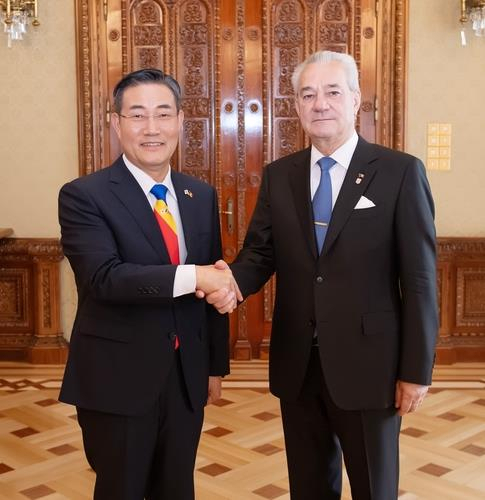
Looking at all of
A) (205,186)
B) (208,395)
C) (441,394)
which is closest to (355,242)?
(205,186)

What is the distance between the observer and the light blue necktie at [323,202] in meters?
2.17

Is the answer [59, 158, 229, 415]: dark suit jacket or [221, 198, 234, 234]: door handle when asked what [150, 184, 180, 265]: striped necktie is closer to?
[59, 158, 229, 415]: dark suit jacket

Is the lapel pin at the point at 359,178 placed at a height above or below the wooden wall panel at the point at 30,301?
above

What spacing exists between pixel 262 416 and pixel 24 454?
1.37m

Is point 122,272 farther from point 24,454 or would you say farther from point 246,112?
point 246,112

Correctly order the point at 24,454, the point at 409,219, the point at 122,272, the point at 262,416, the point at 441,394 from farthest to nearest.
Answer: the point at 441,394
the point at 262,416
the point at 24,454
the point at 409,219
the point at 122,272

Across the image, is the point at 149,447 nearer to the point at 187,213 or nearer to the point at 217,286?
the point at 217,286

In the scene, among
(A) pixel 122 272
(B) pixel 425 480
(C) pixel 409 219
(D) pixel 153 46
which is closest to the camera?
(A) pixel 122 272

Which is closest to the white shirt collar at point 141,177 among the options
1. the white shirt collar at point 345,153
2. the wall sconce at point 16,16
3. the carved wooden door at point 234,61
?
the white shirt collar at point 345,153

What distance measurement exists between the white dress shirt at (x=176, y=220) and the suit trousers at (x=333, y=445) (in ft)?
1.56

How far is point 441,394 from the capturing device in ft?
15.4

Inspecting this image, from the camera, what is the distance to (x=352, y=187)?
2131 mm

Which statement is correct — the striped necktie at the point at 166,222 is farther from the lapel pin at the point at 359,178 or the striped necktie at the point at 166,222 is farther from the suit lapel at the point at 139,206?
the lapel pin at the point at 359,178

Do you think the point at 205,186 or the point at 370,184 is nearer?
the point at 370,184
